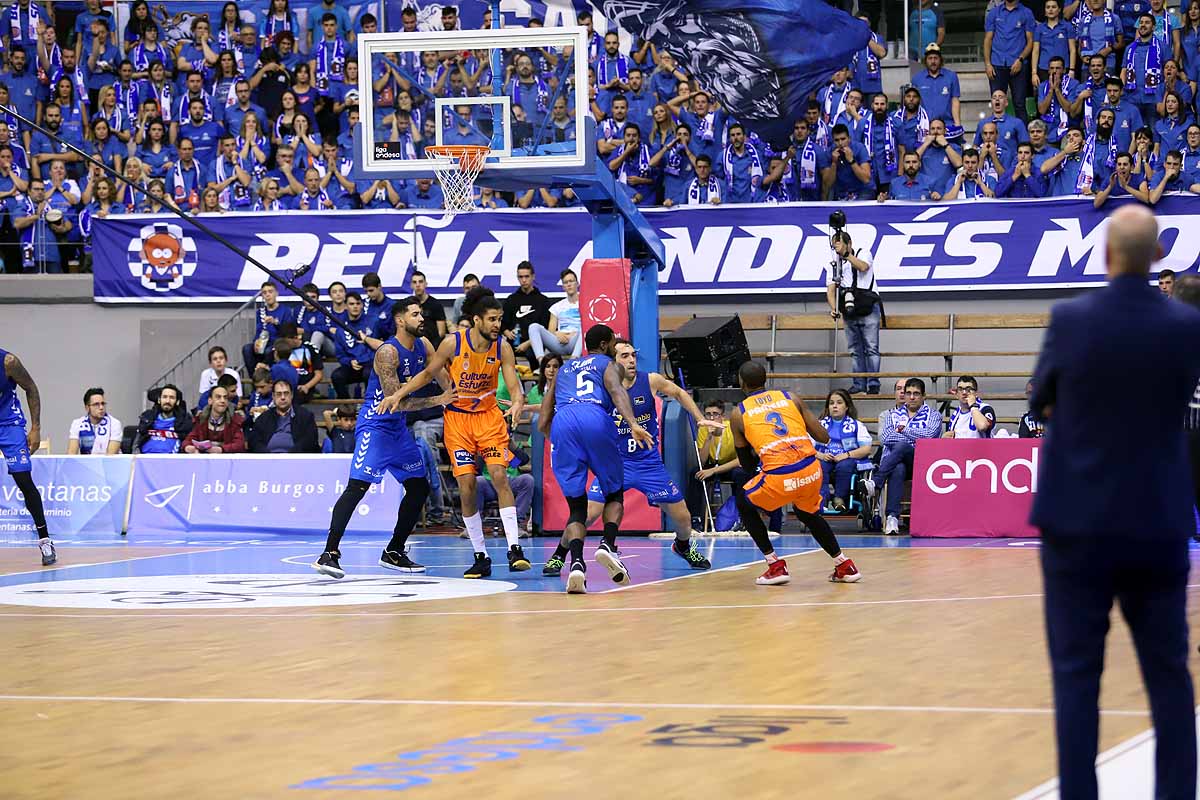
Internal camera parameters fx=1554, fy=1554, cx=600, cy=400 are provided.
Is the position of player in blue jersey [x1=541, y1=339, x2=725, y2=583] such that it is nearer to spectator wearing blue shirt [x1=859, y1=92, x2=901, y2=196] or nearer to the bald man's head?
the bald man's head

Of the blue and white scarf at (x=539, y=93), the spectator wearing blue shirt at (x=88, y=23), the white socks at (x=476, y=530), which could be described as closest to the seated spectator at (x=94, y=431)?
the blue and white scarf at (x=539, y=93)

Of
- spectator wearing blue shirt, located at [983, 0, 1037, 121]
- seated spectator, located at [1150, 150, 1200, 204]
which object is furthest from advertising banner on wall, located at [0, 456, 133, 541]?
seated spectator, located at [1150, 150, 1200, 204]

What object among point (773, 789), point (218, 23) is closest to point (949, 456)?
point (773, 789)

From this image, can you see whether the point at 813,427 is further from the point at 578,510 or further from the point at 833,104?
the point at 833,104

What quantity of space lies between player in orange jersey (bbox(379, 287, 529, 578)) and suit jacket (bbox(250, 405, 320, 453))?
6.95 m

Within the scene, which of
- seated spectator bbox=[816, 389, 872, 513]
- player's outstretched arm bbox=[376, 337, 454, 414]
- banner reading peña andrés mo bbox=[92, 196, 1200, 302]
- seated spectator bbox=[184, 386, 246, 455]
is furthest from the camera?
banner reading peña andrés mo bbox=[92, 196, 1200, 302]

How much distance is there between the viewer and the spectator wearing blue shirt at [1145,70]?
21641 millimetres

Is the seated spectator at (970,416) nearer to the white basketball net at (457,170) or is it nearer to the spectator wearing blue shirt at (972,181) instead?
the spectator wearing blue shirt at (972,181)

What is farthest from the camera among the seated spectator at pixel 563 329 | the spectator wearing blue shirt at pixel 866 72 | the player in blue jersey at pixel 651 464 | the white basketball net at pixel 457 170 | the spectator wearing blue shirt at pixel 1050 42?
the spectator wearing blue shirt at pixel 866 72

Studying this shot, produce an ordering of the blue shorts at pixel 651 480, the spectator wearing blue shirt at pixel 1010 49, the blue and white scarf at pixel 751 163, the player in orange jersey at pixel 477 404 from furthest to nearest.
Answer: the spectator wearing blue shirt at pixel 1010 49 < the blue and white scarf at pixel 751 163 < the blue shorts at pixel 651 480 < the player in orange jersey at pixel 477 404

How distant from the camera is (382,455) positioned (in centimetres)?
1285

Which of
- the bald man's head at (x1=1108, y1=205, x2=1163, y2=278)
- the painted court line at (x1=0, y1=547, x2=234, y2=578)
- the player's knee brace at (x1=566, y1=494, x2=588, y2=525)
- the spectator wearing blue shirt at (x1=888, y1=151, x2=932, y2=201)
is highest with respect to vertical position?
the spectator wearing blue shirt at (x1=888, y1=151, x2=932, y2=201)

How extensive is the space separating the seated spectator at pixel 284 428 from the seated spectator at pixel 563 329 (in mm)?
3053

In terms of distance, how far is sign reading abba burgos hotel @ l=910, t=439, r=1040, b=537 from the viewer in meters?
17.2
